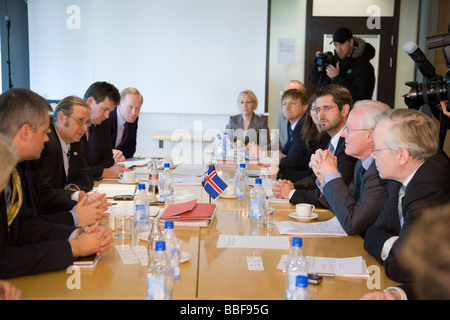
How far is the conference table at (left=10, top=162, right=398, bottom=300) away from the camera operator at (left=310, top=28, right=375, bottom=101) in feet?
11.5

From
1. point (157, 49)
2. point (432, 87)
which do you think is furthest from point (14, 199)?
point (157, 49)

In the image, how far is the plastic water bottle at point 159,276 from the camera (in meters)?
1.38

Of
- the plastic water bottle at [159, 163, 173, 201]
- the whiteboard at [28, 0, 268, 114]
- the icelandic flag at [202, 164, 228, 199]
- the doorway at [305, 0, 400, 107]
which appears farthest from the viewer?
the doorway at [305, 0, 400, 107]

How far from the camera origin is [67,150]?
327 centimetres

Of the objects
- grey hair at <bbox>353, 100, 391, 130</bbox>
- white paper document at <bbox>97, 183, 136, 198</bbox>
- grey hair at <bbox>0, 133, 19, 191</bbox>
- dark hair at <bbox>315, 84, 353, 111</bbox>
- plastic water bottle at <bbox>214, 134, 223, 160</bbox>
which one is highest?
dark hair at <bbox>315, 84, 353, 111</bbox>

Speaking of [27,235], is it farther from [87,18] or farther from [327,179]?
[87,18]

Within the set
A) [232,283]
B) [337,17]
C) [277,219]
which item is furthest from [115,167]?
[337,17]

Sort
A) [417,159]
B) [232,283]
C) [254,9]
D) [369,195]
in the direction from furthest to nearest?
[254,9] < [369,195] < [417,159] < [232,283]

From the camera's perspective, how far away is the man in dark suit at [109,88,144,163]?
5.10 meters

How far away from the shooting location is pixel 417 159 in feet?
6.23

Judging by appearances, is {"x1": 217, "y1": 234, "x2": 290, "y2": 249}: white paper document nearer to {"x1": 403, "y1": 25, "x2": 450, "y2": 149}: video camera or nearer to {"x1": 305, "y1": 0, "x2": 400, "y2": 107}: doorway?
{"x1": 403, "y1": 25, "x2": 450, "y2": 149}: video camera

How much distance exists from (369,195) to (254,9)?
535cm

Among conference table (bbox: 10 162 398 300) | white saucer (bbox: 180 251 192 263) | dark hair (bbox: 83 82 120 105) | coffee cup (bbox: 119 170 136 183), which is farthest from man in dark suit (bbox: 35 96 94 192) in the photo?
white saucer (bbox: 180 251 192 263)

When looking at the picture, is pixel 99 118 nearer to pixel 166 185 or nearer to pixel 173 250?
pixel 166 185
